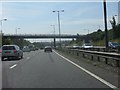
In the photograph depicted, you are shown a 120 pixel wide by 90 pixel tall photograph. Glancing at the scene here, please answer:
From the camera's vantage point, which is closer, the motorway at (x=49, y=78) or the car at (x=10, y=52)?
the motorway at (x=49, y=78)

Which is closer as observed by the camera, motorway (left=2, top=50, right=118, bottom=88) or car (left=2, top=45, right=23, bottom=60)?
motorway (left=2, top=50, right=118, bottom=88)

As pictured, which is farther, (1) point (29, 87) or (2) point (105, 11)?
(2) point (105, 11)

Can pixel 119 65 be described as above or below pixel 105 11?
below

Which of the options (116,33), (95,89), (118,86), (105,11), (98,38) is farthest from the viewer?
(98,38)

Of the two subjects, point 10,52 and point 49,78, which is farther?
point 10,52

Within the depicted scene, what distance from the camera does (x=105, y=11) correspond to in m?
28.0

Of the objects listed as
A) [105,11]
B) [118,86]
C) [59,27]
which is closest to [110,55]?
[118,86]

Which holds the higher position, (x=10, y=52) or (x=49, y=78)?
(x=10, y=52)

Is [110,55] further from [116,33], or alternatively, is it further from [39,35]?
[39,35]

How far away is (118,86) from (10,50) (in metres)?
23.8

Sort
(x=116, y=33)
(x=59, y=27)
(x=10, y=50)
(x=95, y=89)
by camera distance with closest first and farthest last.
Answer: (x=95, y=89) → (x=10, y=50) → (x=59, y=27) → (x=116, y=33)

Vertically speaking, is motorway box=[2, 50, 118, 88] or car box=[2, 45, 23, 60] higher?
car box=[2, 45, 23, 60]

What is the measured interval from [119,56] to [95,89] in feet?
22.1

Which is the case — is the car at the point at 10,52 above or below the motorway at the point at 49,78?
above
